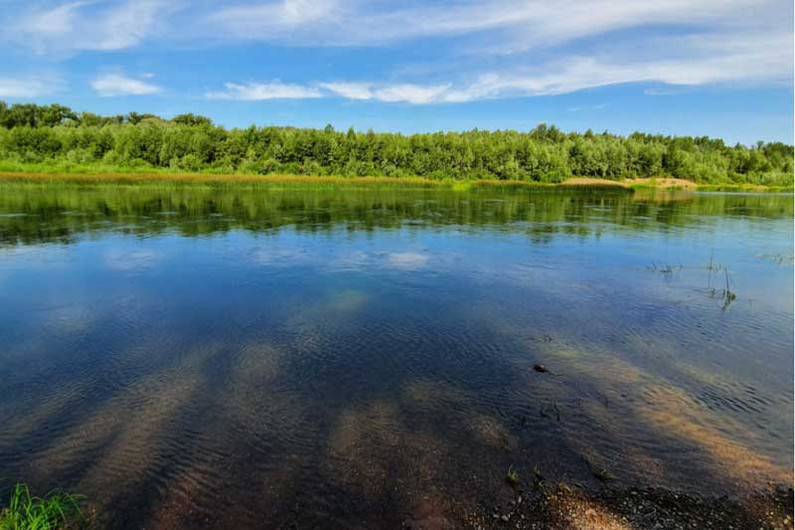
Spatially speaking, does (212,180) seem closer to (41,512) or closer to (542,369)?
(542,369)

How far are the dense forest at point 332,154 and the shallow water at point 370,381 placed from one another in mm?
81864

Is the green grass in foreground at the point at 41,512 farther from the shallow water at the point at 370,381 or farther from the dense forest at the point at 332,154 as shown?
the dense forest at the point at 332,154

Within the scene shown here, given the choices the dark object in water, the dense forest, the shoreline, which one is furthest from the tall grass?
the dark object in water

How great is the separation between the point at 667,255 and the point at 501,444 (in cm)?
1812

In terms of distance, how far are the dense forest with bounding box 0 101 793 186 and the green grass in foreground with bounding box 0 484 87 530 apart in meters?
88.1

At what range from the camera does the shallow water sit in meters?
5.27

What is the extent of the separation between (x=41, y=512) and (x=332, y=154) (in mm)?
109429

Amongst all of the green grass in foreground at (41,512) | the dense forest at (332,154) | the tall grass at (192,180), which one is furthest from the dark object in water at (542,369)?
the dense forest at (332,154)

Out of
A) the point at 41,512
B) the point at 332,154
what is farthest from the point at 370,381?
the point at 332,154

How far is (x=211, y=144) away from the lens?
102500mm

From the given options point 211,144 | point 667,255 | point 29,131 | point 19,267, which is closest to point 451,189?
point 211,144

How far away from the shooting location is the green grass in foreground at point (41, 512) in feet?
14.1

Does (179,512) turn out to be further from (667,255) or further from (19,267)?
(667,255)

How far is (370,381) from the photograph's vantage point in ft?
25.2
